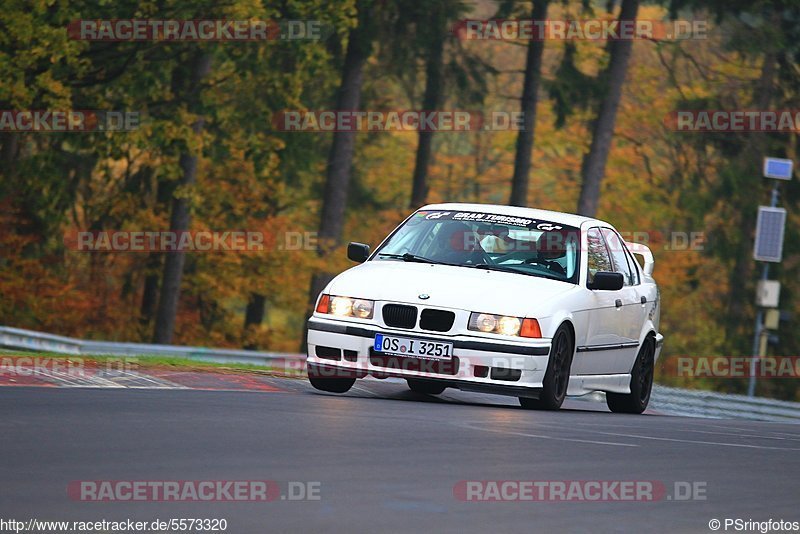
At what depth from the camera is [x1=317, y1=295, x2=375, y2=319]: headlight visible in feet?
40.1

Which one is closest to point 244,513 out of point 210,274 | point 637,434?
point 637,434

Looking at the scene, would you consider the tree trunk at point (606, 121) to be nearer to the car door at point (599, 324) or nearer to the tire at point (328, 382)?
the car door at point (599, 324)

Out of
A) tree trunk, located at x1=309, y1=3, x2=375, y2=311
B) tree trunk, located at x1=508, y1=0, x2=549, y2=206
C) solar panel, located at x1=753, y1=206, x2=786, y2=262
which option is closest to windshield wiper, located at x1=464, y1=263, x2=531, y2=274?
solar panel, located at x1=753, y1=206, x2=786, y2=262

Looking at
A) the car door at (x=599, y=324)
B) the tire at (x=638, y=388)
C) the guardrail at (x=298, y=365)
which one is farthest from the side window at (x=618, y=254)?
the guardrail at (x=298, y=365)

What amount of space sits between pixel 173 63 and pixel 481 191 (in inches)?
986

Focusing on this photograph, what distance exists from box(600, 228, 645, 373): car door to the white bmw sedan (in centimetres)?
2

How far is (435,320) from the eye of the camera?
12094mm

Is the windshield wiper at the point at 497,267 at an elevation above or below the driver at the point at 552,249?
below

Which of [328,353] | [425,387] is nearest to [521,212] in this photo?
[425,387]

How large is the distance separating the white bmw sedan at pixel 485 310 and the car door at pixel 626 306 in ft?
0.07

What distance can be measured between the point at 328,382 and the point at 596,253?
9.04 feet

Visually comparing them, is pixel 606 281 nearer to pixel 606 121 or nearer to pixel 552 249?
pixel 552 249

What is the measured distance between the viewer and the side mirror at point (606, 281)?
43.2ft

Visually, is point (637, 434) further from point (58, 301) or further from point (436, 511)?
point (58, 301)
